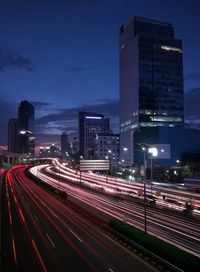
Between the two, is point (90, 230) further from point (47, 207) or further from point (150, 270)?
point (47, 207)

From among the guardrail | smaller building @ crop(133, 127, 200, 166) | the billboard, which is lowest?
the guardrail

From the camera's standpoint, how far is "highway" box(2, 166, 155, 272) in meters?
33.6

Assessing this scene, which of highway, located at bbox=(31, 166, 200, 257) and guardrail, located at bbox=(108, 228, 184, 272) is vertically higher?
guardrail, located at bbox=(108, 228, 184, 272)

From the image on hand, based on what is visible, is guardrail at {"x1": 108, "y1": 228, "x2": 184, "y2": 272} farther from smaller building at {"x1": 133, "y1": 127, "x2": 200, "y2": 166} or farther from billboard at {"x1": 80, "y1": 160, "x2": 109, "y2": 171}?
smaller building at {"x1": 133, "y1": 127, "x2": 200, "y2": 166}

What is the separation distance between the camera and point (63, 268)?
32625 millimetres

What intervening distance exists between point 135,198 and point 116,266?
52.5m

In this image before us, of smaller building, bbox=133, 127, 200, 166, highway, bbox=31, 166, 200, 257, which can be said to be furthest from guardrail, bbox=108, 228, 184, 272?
smaller building, bbox=133, 127, 200, 166

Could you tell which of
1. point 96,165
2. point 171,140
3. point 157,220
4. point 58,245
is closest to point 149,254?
point 58,245

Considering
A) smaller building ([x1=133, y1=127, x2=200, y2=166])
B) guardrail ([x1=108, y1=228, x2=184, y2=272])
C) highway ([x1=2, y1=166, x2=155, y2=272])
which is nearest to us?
guardrail ([x1=108, y1=228, x2=184, y2=272])

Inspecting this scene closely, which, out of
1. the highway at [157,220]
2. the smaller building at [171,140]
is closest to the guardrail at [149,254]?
the highway at [157,220]

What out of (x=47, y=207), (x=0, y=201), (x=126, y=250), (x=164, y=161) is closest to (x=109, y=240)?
(x=126, y=250)

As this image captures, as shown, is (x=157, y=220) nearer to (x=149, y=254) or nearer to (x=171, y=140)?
(x=149, y=254)

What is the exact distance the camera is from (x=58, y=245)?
134ft

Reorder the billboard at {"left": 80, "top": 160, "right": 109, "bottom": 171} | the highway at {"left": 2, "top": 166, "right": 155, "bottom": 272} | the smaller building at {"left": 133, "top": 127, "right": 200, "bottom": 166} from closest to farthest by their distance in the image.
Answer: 1. the highway at {"left": 2, "top": 166, "right": 155, "bottom": 272}
2. the billboard at {"left": 80, "top": 160, "right": 109, "bottom": 171}
3. the smaller building at {"left": 133, "top": 127, "right": 200, "bottom": 166}
